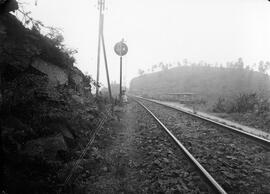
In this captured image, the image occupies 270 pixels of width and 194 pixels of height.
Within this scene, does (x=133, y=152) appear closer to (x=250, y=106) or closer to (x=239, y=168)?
(x=239, y=168)

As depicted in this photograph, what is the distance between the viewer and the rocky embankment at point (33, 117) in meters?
2.76

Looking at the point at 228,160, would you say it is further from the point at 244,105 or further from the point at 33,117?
the point at 244,105

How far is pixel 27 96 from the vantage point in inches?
149

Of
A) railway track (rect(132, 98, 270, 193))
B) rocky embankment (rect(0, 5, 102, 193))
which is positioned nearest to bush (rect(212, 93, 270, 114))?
railway track (rect(132, 98, 270, 193))

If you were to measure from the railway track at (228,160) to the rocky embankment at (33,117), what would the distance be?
3.11m

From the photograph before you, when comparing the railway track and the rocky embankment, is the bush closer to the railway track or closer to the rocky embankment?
the railway track

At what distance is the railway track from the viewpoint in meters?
3.10

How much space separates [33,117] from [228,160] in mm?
4999

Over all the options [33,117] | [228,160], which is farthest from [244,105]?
[33,117]

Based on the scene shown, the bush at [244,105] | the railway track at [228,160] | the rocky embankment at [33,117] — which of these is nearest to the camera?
the rocky embankment at [33,117]

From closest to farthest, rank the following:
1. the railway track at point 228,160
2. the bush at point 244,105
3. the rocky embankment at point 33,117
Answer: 1. the rocky embankment at point 33,117
2. the railway track at point 228,160
3. the bush at point 244,105

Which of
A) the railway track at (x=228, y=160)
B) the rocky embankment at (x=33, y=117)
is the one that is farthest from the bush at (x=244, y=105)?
the rocky embankment at (x=33, y=117)

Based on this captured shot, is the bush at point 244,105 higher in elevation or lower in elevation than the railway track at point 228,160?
higher

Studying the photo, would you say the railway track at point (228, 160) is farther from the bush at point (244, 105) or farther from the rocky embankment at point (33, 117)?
the bush at point (244, 105)
